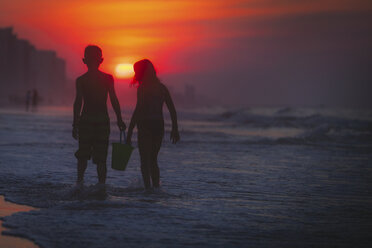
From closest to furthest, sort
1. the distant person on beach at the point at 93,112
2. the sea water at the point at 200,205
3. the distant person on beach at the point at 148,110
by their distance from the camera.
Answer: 1. the sea water at the point at 200,205
2. the distant person on beach at the point at 93,112
3. the distant person on beach at the point at 148,110

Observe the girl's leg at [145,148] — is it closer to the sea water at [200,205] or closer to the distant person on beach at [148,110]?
the distant person on beach at [148,110]

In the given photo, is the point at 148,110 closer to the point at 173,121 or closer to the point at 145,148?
the point at 173,121

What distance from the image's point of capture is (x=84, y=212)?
204 inches

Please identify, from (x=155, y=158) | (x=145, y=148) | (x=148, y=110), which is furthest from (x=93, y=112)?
(x=155, y=158)

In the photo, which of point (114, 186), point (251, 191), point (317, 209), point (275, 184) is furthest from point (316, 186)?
point (114, 186)

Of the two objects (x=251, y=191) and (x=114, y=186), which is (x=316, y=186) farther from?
(x=114, y=186)

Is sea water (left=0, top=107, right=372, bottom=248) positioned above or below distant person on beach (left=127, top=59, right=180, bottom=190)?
below

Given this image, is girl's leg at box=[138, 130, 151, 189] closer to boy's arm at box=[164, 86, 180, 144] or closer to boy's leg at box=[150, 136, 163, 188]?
boy's leg at box=[150, 136, 163, 188]

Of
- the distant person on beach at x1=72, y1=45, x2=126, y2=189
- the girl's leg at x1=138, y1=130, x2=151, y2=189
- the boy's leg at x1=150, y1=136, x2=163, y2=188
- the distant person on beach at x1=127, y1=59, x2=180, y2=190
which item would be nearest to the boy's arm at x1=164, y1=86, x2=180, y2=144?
the distant person on beach at x1=127, y1=59, x2=180, y2=190

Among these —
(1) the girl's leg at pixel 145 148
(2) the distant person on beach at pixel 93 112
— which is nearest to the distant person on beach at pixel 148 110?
(1) the girl's leg at pixel 145 148

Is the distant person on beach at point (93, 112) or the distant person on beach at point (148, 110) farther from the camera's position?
the distant person on beach at point (148, 110)

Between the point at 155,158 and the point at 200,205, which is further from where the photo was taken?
the point at 155,158

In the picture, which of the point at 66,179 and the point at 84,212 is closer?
the point at 84,212

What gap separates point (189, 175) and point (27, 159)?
3580mm
